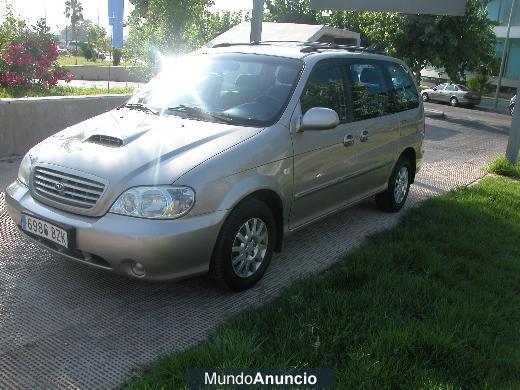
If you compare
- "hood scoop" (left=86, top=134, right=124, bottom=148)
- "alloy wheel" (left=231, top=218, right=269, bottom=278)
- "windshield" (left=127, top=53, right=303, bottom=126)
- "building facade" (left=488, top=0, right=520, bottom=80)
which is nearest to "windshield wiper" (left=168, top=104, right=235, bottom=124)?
"windshield" (left=127, top=53, right=303, bottom=126)

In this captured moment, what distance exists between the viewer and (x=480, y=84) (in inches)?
1404

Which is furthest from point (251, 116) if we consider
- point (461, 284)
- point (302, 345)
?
point (461, 284)

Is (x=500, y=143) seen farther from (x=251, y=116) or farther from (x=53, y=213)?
(x=53, y=213)

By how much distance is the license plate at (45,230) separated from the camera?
134 inches

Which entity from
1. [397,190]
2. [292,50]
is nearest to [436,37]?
[397,190]

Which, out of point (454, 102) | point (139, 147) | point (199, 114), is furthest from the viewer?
point (454, 102)

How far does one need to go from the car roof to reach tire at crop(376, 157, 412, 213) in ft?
4.52

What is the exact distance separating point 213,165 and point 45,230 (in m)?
1.20

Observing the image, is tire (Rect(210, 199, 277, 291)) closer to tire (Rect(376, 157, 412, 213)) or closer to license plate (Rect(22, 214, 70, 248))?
license plate (Rect(22, 214, 70, 248))

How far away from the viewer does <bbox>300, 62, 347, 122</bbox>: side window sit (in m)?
4.43

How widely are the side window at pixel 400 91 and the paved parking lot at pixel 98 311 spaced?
1.60 m

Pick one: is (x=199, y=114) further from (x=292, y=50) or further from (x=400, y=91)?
(x=400, y=91)

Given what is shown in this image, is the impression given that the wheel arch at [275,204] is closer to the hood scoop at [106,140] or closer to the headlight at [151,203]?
the headlight at [151,203]

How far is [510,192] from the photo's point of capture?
7.52 m
